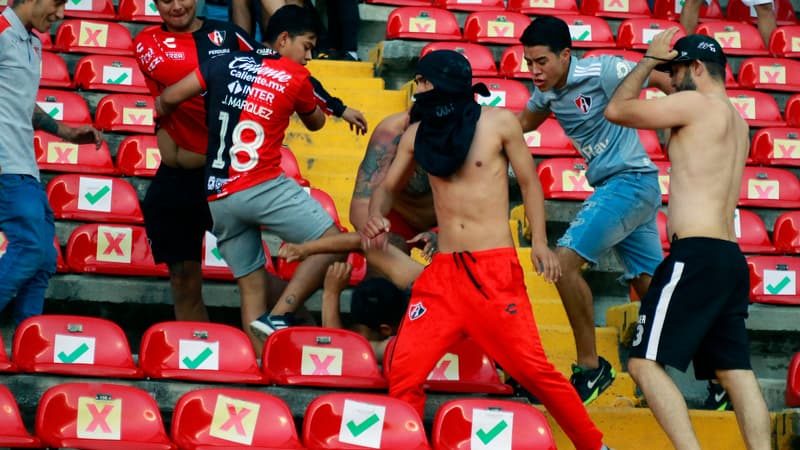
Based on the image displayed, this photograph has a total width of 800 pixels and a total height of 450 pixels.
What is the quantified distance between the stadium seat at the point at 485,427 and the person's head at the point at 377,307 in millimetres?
874

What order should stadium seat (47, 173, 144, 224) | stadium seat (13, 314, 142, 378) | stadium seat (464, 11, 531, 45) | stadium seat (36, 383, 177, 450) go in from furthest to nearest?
stadium seat (464, 11, 531, 45) < stadium seat (47, 173, 144, 224) < stadium seat (13, 314, 142, 378) < stadium seat (36, 383, 177, 450)

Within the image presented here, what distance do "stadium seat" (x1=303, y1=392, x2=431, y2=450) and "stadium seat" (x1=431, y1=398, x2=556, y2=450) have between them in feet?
0.37

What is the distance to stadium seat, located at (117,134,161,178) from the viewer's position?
7.95 m

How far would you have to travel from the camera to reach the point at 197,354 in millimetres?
5949

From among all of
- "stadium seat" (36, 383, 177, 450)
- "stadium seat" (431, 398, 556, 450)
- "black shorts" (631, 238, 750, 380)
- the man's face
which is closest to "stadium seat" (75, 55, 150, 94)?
the man's face

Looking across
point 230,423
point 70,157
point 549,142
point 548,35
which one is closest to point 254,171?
point 230,423

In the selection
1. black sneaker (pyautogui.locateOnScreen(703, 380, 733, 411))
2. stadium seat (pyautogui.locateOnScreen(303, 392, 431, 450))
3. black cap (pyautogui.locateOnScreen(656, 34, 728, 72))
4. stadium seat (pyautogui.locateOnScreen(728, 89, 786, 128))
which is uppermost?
black cap (pyautogui.locateOnScreen(656, 34, 728, 72))

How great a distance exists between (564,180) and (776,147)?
1.86 meters

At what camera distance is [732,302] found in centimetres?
Result: 550

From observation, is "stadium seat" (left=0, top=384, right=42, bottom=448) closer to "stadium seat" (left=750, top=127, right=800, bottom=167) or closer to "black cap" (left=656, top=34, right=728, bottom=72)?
"black cap" (left=656, top=34, right=728, bottom=72)

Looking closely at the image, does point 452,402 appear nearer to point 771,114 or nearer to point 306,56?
point 306,56

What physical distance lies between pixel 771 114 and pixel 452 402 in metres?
4.91

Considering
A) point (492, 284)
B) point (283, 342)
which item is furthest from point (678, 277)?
point (283, 342)

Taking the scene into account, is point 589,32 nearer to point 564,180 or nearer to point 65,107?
point 564,180
